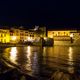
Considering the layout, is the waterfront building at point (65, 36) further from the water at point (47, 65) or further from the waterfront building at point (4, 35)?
the water at point (47, 65)

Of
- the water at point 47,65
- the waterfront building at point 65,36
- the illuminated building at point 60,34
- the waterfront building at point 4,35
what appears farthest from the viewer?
the illuminated building at point 60,34

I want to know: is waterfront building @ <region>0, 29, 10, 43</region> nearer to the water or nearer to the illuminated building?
the illuminated building

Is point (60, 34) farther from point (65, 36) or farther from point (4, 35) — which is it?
point (4, 35)

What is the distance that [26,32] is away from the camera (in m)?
→ 96.6

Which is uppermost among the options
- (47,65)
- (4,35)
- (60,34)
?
(60,34)

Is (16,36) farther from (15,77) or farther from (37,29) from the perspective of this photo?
(15,77)

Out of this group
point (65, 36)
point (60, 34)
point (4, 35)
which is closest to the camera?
point (4, 35)

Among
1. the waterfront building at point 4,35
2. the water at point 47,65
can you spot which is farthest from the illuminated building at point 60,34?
the water at point 47,65

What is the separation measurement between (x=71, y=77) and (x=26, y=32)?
84961mm

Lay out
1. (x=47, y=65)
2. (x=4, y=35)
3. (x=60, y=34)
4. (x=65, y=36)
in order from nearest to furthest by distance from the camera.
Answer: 1. (x=47, y=65)
2. (x=4, y=35)
3. (x=65, y=36)
4. (x=60, y=34)

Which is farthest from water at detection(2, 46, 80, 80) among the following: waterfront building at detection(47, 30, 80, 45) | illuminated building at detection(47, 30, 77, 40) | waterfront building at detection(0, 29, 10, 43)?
illuminated building at detection(47, 30, 77, 40)

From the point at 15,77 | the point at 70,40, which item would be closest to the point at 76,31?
the point at 70,40

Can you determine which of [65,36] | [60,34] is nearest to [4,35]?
[60,34]

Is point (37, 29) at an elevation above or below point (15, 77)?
above
